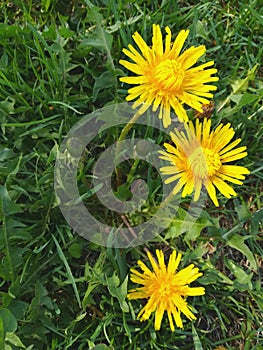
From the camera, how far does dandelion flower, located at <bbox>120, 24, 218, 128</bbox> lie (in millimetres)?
1489

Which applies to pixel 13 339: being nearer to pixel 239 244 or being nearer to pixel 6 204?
pixel 6 204

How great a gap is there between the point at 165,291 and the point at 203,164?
0.42m

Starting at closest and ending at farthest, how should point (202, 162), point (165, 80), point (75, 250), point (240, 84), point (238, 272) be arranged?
point (165, 80), point (202, 162), point (75, 250), point (238, 272), point (240, 84)

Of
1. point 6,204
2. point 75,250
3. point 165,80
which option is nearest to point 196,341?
point 75,250

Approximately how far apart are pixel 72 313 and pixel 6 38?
1.01 m

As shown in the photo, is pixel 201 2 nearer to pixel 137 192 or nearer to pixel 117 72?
pixel 117 72

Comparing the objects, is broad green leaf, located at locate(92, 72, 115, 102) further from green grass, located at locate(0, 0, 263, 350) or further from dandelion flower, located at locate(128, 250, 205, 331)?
dandelion flower, located at locate(128, 250, 205, 331)

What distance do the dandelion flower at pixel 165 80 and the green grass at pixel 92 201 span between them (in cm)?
28

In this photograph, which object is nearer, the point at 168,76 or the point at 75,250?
the point at 168,76

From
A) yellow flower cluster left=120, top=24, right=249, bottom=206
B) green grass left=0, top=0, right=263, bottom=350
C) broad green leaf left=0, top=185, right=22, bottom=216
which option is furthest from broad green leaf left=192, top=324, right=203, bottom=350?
broad green leaf left=0, top=185, right=22, bottom=216

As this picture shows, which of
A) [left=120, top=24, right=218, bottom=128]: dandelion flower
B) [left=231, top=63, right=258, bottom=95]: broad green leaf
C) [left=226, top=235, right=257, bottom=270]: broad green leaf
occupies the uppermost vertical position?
[left=120, top=24, right=218, bottom=128]: dandelion flower

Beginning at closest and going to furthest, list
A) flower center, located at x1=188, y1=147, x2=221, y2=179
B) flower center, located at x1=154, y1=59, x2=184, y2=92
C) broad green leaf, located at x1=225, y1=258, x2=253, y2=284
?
flower center, located at x1=154, y1=59, x2=184, y2=92 < flower center, located at x1=188, y1=147, x2=221, y2=179 < broad green leaf, located at x1=225, y1=258, x2=253, y2=284

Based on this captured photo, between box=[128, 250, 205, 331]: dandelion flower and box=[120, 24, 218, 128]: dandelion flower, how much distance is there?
1.63 feet

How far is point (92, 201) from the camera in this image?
1923 millimetres
